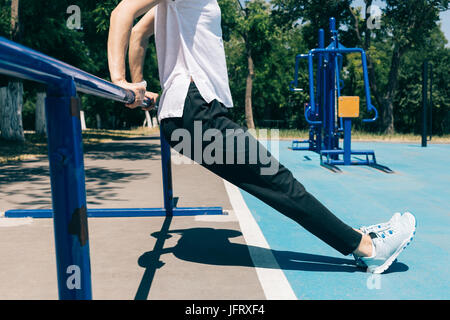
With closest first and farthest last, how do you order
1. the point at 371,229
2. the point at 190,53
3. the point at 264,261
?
1. the point at 190,53
2. the point at 371,229
3. the point at 264,261

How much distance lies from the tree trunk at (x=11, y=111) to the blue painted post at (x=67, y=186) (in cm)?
1669

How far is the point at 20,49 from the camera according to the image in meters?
1.46

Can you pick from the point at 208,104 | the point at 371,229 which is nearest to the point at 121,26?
the point at 208,104

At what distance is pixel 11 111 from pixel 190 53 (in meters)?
16.2

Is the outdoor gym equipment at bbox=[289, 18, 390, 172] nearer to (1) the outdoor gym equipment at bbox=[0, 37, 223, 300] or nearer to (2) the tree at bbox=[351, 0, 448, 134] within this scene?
(1) the outdoor gym equipment at bbox=[0, 37, 223, 300]

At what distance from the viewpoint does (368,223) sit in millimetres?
5016

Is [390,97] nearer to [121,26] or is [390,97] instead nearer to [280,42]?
[280,42]

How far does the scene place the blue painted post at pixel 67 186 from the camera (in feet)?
5.88

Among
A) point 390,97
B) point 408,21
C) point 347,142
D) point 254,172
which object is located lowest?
point 347,142

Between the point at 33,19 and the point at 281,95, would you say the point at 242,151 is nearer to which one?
the point at 33,19

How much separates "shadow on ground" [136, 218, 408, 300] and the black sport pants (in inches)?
23.4

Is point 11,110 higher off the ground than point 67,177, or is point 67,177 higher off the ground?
point 11,110
